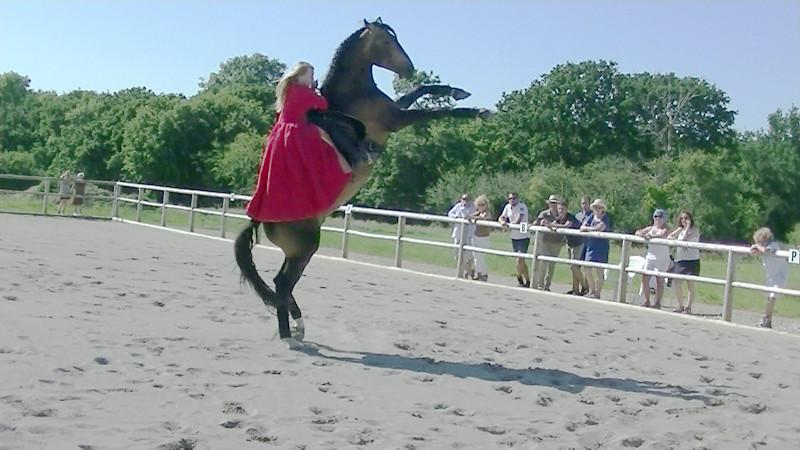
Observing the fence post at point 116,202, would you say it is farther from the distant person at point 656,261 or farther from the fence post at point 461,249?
the distant person at point 656,261

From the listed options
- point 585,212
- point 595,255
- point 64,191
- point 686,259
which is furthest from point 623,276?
point 64,191

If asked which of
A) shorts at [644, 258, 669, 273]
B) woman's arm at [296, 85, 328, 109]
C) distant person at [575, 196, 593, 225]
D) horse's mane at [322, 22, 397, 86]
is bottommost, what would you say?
shorts at [644, 258, 669, 273]

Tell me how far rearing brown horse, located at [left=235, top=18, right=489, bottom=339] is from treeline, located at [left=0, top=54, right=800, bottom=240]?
40.5 metres

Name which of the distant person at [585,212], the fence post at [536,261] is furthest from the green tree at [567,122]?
the fence post at [536,261]

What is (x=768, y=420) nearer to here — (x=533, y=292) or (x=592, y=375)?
(x=592, y=375)

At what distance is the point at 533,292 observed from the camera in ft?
46.9

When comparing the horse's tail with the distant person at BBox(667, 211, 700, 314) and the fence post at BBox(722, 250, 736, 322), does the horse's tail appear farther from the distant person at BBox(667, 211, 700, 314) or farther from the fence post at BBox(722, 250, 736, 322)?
the distant person at BBox(667, 211, 700, 314)

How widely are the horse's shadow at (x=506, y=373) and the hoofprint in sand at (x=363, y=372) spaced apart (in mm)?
30

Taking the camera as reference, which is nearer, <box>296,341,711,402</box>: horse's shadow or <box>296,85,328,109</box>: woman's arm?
<box>296,341,711,402</box>: horse's shadow

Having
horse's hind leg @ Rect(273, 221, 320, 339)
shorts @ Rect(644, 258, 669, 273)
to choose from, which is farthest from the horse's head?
shorts @ Rect(644, 258, 669, 273)

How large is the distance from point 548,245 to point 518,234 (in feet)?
2.77

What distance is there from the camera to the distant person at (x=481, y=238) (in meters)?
16.4

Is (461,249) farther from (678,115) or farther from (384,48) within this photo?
(678,115)

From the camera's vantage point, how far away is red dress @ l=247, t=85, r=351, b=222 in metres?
7.69
